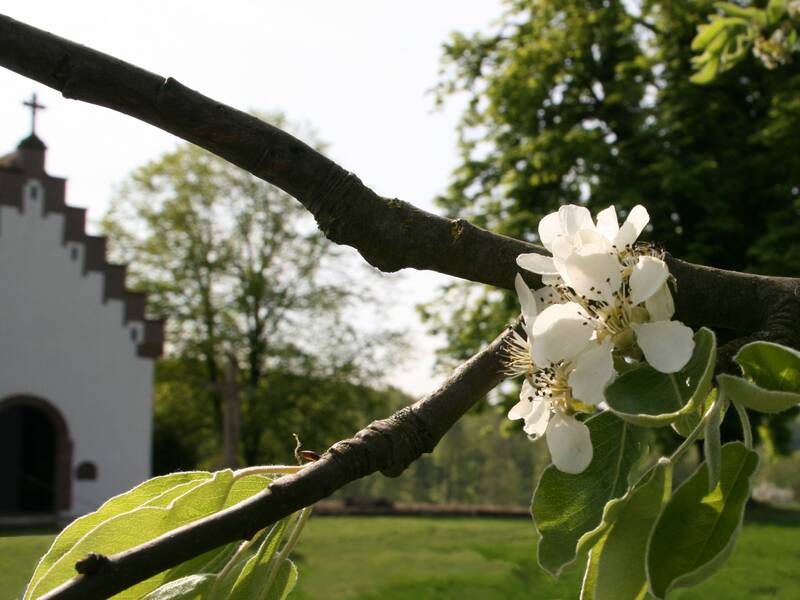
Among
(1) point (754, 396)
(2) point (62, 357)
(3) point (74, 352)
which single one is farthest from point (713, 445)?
(3) point (74, 352)

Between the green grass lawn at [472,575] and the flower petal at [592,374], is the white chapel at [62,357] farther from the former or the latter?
the flower petal at [592,374]

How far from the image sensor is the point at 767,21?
3.31 meters

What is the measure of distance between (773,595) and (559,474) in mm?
4116

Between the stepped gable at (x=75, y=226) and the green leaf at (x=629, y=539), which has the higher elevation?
the stepped gable at (x=75, y=226)

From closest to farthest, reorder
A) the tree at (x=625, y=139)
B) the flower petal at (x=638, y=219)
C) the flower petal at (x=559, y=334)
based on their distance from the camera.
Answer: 1. the flower petal at (x=559, y=334)
2. the flower petal at (x=638, y=219)
3. the tree at (x=625, y=139)

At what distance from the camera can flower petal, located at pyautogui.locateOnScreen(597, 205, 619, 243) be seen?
2.49 ft

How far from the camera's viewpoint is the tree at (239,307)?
24.5m

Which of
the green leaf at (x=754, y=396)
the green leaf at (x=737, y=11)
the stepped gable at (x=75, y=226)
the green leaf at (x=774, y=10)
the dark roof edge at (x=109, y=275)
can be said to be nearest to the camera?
the green leaf at (x=754, y=396)

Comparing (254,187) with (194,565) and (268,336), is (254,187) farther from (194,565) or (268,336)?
(194,565)

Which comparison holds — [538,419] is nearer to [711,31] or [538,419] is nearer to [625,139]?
[711,31]

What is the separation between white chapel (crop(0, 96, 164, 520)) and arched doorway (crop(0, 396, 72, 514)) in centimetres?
2

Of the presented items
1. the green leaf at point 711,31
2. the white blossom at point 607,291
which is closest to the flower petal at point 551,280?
the white blossom at point 607,291

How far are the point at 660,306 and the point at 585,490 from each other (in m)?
0.16

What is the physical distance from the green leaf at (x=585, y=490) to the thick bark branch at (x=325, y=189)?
19 centimetres
